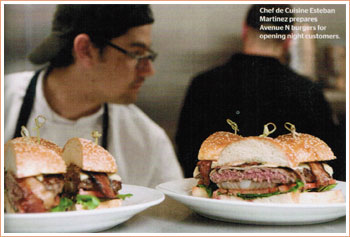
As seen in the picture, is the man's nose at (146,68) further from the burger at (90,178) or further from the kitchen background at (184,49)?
the burger at (90,178)

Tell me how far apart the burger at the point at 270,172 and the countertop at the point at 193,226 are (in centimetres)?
12

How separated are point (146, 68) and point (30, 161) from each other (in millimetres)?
1310

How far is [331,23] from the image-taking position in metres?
2.46

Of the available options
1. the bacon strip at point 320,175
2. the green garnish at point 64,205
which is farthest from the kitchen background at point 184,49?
the green garnish at point 64,205

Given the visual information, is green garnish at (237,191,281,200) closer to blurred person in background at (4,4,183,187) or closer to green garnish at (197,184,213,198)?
green garnish at (197,184,213,198)

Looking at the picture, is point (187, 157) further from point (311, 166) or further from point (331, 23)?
point (331, 23)

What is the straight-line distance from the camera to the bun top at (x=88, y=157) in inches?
79.6

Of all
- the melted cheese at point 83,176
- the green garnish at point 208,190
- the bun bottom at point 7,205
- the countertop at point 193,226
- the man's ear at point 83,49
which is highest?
the man's ear at point 83,49

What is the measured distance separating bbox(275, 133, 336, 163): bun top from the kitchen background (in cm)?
61

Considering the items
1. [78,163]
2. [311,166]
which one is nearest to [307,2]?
[311,166]

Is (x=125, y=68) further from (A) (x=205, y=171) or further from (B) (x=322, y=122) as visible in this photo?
(B) (x=322, y=122)

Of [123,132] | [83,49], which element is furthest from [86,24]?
[123,132]

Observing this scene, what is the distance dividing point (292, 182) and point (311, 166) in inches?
9.5

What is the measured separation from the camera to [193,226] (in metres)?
2.05
